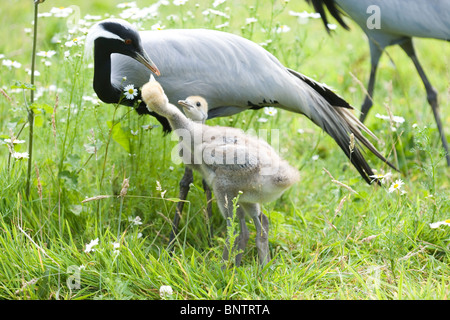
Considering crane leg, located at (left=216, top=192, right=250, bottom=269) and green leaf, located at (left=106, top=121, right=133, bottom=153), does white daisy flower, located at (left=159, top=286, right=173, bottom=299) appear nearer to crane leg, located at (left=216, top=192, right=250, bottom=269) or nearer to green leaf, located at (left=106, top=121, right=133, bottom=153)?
crane leg, located at (left=216, top=192, right=250, bottom=269)

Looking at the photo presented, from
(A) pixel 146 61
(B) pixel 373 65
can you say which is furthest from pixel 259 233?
(B) pixel 373 65

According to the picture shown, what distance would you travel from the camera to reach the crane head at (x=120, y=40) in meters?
3.43

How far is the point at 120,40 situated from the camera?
3.46 m

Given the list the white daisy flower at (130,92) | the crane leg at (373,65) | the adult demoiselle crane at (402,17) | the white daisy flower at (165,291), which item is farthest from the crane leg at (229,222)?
the crane leg at (373,65)

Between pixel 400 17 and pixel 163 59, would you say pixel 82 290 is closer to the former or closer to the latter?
pixel 163 59

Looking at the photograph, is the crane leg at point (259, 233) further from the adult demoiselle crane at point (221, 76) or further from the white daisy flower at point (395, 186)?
the adult demoiselle crane at point (221, 76)

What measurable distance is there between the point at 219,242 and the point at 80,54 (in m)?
1.31

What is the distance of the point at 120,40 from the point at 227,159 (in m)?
1.00

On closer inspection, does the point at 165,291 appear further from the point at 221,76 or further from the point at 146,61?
the point at 221,76

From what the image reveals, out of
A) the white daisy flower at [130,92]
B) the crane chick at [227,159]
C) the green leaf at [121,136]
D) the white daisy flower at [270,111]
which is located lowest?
the green leaf at [121,136]

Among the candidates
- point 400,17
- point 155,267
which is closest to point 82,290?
point 155,267

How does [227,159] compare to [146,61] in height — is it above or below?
below

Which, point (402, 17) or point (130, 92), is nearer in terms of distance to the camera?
point (130, 92)

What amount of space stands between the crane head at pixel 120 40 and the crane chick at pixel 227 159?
0.50 m
